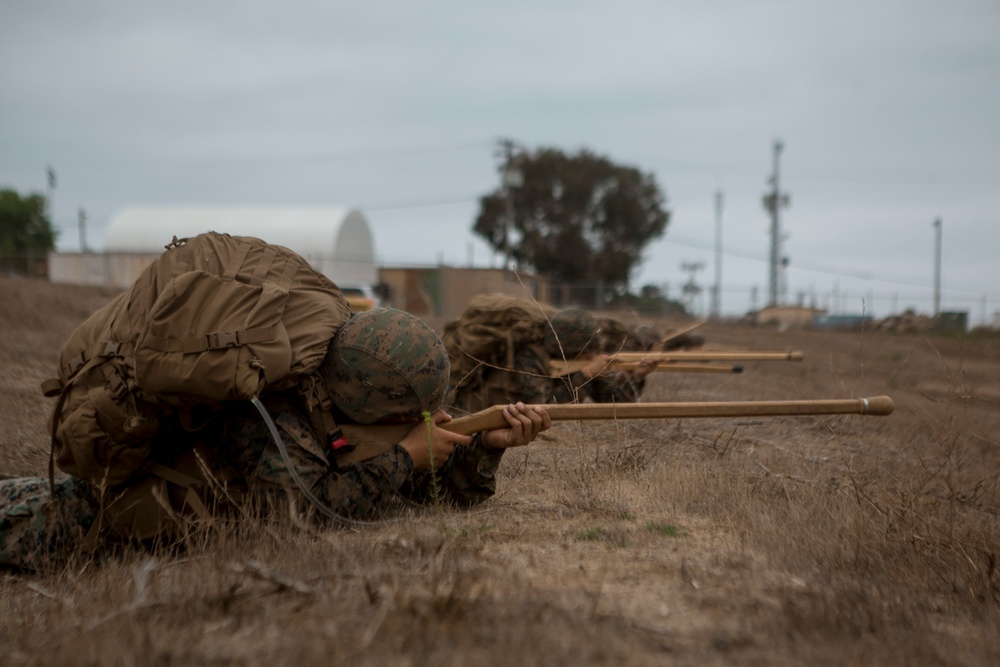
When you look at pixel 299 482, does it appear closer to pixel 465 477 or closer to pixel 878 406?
pixel 465 477

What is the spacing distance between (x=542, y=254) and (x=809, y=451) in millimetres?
36125

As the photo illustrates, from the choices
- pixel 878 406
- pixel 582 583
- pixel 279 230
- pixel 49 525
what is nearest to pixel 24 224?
pixel 279 230

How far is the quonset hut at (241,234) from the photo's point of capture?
31156mm

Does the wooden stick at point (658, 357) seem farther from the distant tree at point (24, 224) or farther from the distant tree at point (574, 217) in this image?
the distant tree at point (24, 224)

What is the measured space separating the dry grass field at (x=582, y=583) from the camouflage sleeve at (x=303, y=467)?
0.16m

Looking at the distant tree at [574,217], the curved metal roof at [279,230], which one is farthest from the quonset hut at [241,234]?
the distant tree at [574,217]

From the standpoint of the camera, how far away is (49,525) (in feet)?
13.8

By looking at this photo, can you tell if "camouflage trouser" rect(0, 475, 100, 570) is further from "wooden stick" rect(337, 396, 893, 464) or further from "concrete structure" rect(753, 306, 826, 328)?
"concrete structure" rect(753, 306, 826, 328)

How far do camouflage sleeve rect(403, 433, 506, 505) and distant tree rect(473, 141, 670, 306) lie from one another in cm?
3797

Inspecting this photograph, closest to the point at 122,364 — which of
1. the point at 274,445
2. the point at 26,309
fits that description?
the point at 274,445

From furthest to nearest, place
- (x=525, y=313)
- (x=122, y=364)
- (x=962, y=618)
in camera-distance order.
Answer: (x=525, y=313), (x=122, y=364), (x=962, y=618)

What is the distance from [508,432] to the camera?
163 inches

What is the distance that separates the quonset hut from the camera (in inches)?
1227

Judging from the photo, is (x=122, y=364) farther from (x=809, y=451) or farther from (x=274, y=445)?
(x=809, y=451)
